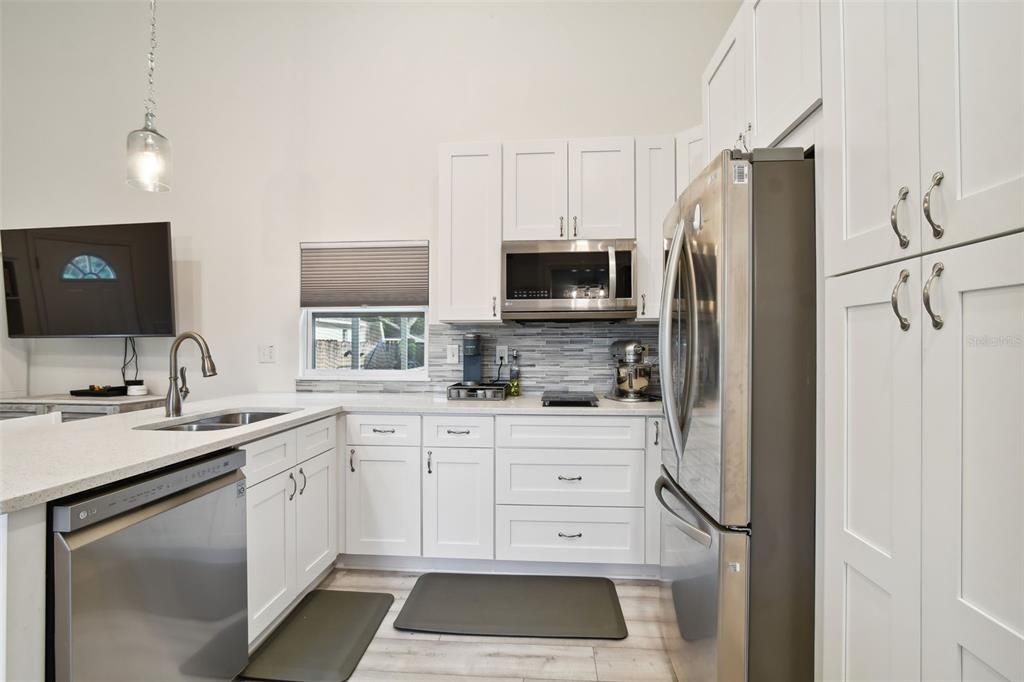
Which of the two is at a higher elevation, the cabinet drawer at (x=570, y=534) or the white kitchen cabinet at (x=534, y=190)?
the white kitchen cabinet at (x=534, y=190)

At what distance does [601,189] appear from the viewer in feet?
8.32

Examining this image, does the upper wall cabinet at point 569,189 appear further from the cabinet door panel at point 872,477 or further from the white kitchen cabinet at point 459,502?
the cabinet door panel at point 872,477

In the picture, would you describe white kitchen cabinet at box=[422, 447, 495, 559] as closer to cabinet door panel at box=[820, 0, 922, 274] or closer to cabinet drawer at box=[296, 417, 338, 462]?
cabinet drawer at box=[296, 417, 338, 462]

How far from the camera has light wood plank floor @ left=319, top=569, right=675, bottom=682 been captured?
164cm

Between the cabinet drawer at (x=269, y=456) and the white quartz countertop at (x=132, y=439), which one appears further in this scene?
the cabinet drawer at (x=269, y=456)

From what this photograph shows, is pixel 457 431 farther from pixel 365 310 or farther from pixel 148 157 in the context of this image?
pixel 148 157

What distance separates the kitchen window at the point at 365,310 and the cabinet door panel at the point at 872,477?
2.36 meters

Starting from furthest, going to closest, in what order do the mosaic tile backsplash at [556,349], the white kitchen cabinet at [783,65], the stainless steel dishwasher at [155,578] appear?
the mosaic tile backsplash at [556,349] < the white kitchen cabinet at [783,65] < the stainless steel dishwasher at [155,578]

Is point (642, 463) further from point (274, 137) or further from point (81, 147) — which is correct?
point (81, 147)

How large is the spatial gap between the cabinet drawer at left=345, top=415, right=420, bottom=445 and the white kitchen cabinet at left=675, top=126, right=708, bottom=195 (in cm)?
197

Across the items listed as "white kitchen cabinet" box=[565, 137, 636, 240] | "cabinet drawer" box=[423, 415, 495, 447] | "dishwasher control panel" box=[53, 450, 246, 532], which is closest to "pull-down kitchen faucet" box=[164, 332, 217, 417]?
"dishwasher control panel" box=[53, 450, 246, 532]

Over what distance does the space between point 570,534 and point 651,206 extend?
185 cm

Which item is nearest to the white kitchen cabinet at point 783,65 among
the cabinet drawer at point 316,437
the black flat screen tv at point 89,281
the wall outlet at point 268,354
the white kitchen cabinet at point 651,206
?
the white kitchen cabinet at point 651,206

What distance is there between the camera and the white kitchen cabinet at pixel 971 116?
0.65 m
